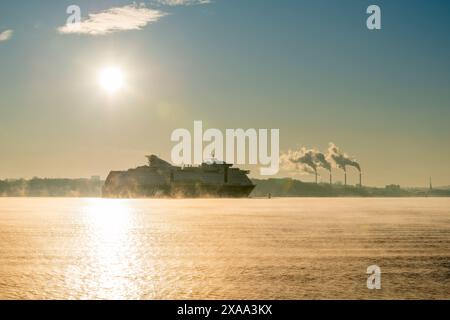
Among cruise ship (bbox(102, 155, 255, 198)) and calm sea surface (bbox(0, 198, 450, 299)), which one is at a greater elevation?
cruise ship (bbox(102, 155, 255, 198))

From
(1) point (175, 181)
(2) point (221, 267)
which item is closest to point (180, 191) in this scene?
(1) point (175, 181)

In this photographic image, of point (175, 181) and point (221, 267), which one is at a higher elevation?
point (175, 181)

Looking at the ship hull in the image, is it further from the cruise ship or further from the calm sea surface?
the calm sea surface

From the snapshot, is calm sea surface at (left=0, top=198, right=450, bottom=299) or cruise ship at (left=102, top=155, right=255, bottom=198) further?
cruise ship at (left=102, top=155, right=255, bottom=198)

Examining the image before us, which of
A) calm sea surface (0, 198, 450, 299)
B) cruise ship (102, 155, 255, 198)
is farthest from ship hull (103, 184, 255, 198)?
calm sea surface (0, 198, 450, 299)

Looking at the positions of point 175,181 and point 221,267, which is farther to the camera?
point 175,181

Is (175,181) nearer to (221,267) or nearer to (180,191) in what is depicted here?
(180,191)

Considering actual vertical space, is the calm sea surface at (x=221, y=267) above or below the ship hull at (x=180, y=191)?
below

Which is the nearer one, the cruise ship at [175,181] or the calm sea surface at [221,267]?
the calm sea surface at [221,267]

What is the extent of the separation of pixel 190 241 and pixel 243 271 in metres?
10.7

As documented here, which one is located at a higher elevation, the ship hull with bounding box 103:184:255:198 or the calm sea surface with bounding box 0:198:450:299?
the ship hull with bounding box 103:184:255:198

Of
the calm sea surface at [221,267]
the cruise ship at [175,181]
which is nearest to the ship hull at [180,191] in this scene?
the cruise ship at [175,181]

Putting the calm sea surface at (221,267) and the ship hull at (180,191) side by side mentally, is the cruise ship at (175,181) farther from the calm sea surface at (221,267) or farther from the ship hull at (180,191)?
the calm sea surface at (221,267)
